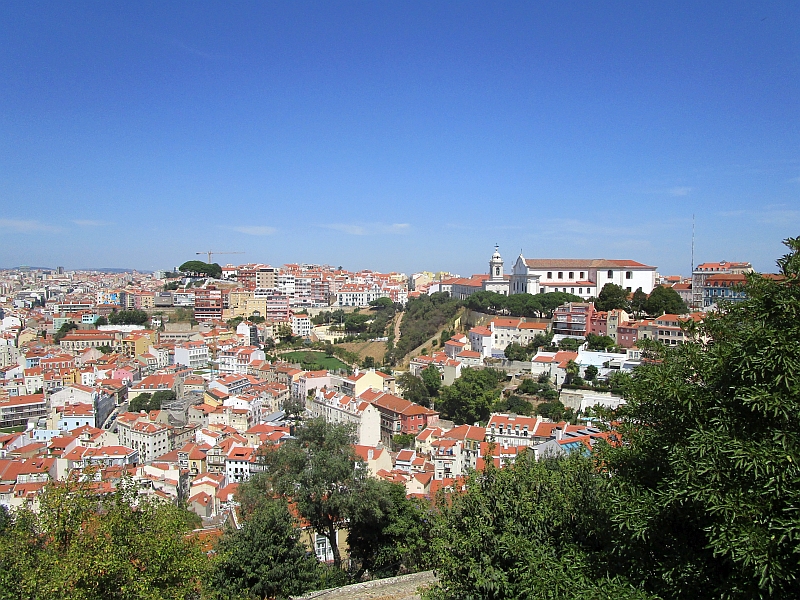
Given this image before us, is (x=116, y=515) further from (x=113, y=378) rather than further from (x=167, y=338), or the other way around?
(x=167, y=338)

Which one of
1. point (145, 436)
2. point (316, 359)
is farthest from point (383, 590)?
point (316, 359)

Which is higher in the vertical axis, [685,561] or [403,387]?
[685,561]

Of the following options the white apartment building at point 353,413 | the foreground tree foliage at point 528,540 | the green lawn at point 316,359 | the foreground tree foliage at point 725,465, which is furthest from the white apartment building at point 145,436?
the foreground tree foliage at point 725,465

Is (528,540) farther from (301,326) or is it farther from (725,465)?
(301,326)

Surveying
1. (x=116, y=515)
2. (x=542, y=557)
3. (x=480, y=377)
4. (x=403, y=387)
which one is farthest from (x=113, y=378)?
(x=542, y=557)

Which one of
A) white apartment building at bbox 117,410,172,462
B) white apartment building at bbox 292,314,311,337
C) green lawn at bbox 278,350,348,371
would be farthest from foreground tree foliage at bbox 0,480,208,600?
white apartment building at bbox 292,314,311,337

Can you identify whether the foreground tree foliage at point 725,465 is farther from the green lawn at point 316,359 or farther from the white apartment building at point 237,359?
the white apartment building at point 237,359
